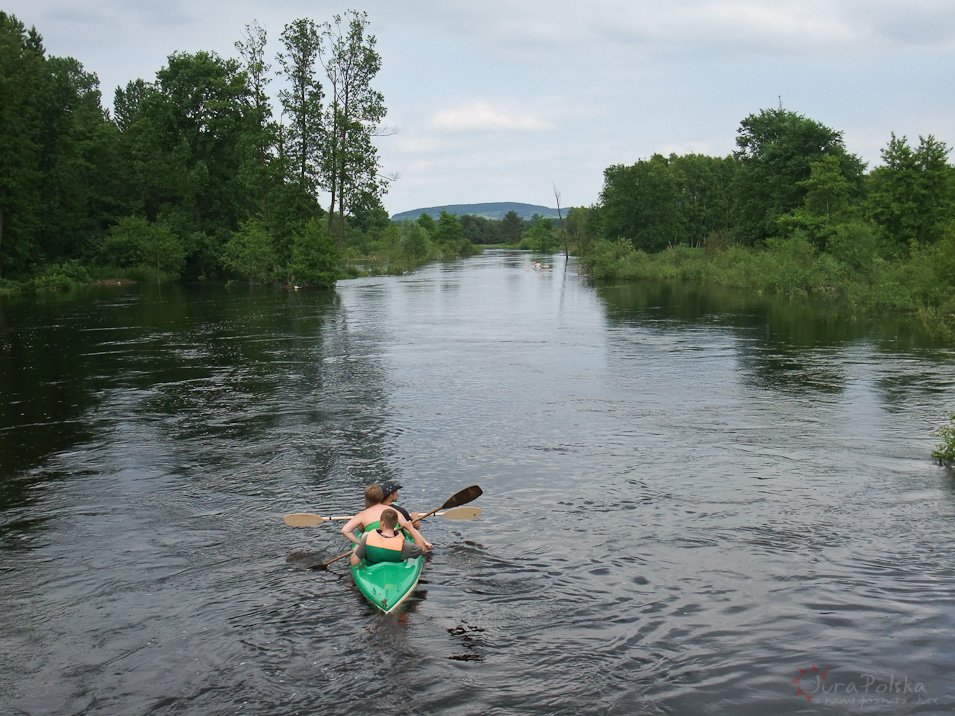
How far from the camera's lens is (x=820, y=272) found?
40031 mm

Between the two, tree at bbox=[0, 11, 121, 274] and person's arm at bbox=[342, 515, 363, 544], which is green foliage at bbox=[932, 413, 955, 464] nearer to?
person's arm at bbox=[342, 515, 363, 544]

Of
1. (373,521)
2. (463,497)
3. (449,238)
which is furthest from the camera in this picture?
(449,238)

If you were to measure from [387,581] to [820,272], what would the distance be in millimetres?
37259

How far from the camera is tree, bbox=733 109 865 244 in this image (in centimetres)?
5722

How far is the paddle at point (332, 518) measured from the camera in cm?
929

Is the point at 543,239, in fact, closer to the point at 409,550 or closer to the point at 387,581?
the point at 409,550

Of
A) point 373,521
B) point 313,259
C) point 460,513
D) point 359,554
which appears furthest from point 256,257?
point 359,554

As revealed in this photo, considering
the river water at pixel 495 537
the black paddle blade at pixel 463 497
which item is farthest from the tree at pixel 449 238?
the black paddle blade at pixel 463 497

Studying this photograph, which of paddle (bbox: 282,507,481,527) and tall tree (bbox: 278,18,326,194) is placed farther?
tall tree (bbox: 278,18,326,194)

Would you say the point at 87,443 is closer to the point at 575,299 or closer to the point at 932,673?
the point at 932,673

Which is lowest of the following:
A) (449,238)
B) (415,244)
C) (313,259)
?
(313,259)

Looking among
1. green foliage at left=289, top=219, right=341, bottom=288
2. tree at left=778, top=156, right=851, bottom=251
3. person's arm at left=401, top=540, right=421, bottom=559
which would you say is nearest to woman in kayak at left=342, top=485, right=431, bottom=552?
person's arm at left=401, top=540, right=421, bottom=559

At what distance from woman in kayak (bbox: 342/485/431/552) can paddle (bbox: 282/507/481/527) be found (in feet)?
0.94

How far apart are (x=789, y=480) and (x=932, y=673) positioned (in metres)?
4.98
